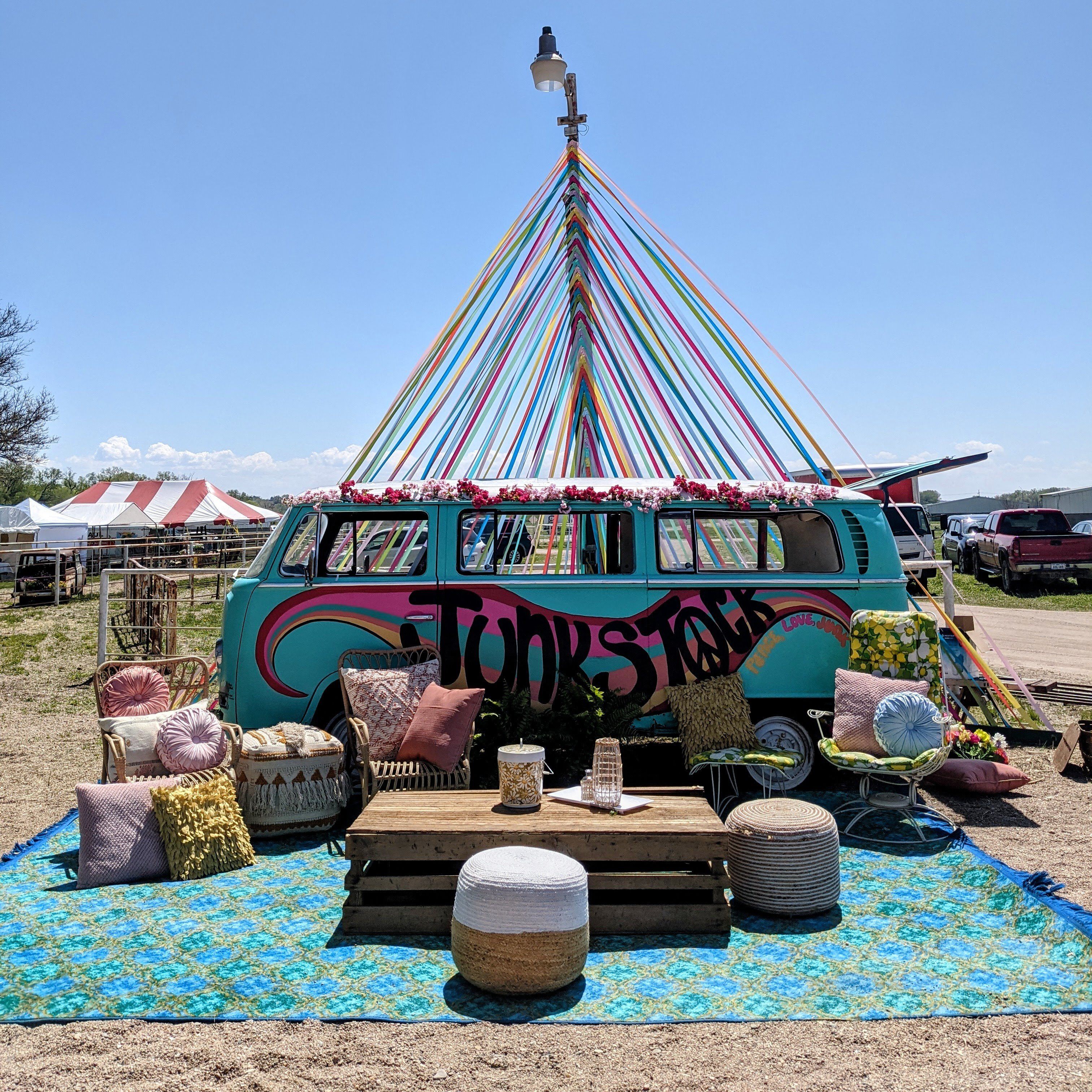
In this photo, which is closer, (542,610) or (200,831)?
(200,831)

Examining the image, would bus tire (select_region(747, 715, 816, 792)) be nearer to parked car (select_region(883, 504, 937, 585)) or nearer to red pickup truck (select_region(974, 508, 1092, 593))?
parked car (select_region(883, 504, 937, 585))

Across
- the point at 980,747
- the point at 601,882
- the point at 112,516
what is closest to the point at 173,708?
the point at 601,882

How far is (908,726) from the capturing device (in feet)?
19.1

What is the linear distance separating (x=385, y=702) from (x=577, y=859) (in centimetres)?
210

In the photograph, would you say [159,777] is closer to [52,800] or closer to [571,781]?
[52,800]

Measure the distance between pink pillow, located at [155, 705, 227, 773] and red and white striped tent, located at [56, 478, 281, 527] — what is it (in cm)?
2580

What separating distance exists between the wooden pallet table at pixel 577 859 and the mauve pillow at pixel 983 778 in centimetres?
289

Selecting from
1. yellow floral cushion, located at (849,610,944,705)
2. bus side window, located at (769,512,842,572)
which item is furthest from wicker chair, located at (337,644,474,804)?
bus side window, located at (769,512,842,572)

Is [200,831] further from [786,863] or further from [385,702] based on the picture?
[786,863]

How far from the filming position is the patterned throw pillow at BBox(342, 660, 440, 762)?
6125 mm

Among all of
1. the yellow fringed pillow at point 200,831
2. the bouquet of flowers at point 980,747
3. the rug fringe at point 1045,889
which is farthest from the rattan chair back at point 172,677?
the bouquet of flowers at point 980,747

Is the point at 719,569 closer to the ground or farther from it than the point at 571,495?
closer to the ground

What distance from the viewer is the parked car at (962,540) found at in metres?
23.5

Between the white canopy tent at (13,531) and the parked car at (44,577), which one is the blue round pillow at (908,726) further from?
the white canopy tent at (13,531)
